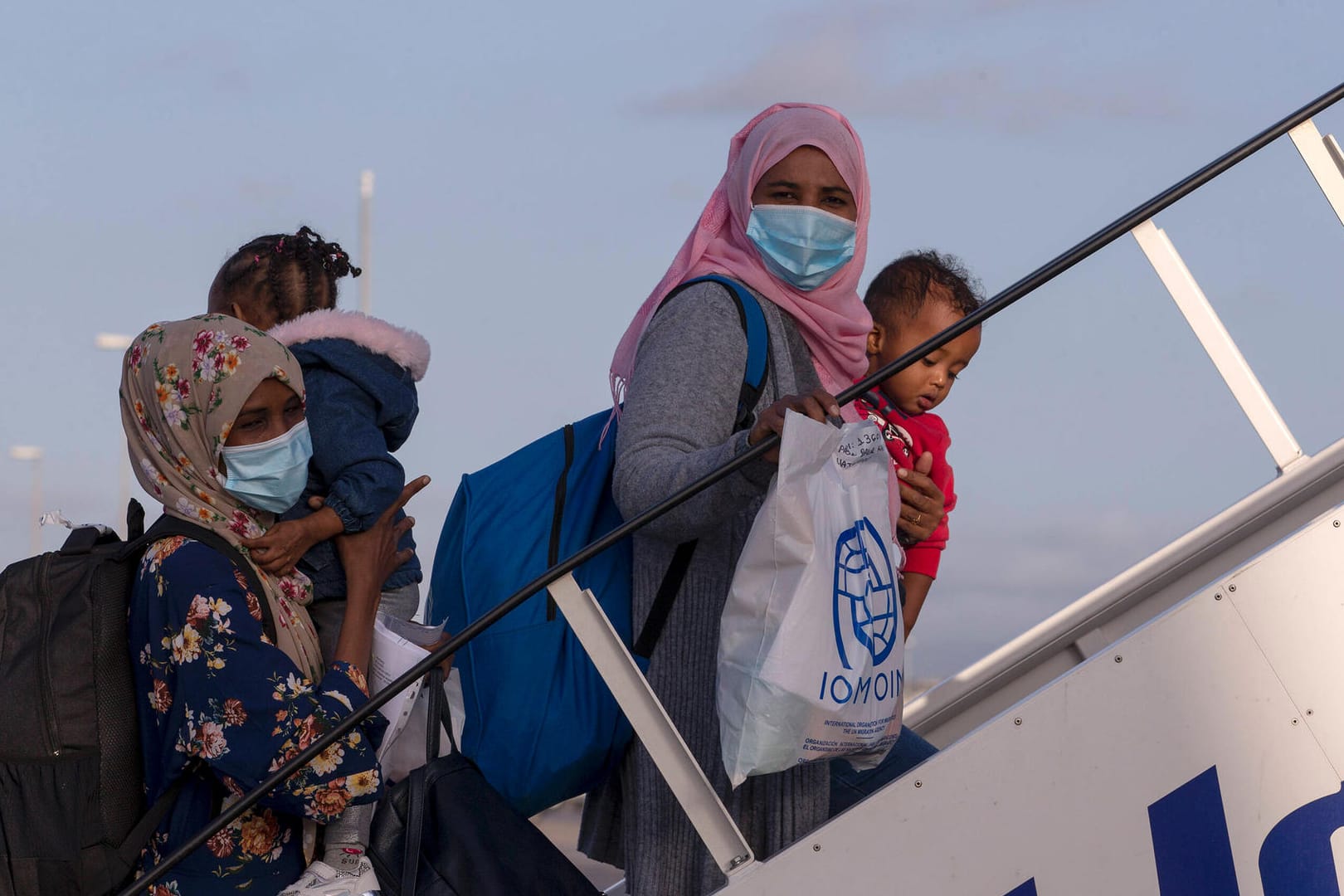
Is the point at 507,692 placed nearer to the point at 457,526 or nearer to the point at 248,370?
the point at 457,526

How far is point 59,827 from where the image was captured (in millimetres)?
2436

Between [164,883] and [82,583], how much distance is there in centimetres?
54

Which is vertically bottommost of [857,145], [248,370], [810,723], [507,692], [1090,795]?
[1090,795]

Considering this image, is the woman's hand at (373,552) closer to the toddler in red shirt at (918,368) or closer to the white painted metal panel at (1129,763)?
the white painted metal panel at (1129,763)

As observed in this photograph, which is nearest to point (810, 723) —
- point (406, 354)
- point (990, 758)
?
point (990, 758)

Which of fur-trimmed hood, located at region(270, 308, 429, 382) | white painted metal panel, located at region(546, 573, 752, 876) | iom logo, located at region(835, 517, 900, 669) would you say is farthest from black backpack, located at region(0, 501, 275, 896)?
iom logo, located at region(835, 517, 900, 669)

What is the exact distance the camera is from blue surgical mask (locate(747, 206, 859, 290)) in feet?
9.02

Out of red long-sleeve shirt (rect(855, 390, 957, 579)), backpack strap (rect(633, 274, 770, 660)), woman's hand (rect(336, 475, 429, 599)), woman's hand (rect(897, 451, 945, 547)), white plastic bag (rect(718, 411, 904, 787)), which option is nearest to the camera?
white plastic bag (rect(718, 411, 904, 787))

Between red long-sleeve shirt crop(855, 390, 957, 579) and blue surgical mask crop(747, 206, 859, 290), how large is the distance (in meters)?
0.76

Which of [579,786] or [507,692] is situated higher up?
[507,692]

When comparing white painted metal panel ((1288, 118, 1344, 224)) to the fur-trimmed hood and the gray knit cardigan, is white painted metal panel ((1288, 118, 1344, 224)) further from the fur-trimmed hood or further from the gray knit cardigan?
the fur-trimmed hood

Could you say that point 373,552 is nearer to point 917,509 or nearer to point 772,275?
point 772,275

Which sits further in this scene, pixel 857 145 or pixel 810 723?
pixel 857 145

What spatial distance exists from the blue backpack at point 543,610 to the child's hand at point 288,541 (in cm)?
27
